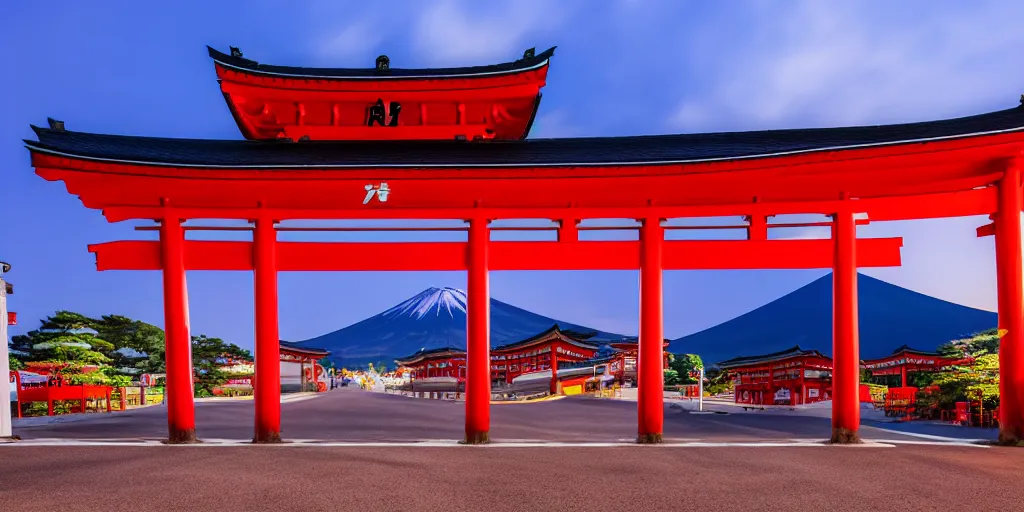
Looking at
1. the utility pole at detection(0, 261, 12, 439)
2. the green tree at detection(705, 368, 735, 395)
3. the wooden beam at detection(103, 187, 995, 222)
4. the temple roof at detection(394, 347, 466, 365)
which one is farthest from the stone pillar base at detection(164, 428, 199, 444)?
the temple roof at detection(394, 347, 466, 365)

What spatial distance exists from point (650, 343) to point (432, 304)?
54084mm

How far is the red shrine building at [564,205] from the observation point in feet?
32.5

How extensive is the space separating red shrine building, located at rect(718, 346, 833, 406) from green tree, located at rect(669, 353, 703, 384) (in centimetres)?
1016

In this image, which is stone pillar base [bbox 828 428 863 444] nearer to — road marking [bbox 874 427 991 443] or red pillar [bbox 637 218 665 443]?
road marking [bbox 874 427 991 443]

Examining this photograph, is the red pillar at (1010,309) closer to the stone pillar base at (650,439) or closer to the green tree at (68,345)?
the stone pillar base at (650,439)

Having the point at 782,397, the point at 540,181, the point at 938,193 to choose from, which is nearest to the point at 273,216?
the point at 540,181

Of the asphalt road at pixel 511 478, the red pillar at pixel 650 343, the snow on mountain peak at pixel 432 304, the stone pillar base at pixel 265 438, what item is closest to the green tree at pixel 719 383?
the red pillar at pixel 650 343

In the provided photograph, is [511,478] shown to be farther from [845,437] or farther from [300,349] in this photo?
[300,349]

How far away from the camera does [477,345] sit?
1030 centimetres

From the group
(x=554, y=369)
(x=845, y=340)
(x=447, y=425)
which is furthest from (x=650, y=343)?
(x=554, y=369)

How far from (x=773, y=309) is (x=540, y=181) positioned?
50.3 metres

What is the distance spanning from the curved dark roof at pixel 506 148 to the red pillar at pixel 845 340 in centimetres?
162

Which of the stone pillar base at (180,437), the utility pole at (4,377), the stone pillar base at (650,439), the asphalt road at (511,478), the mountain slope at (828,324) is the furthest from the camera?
the mountain slope at (828,324)

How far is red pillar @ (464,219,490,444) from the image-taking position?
33.8 ft
